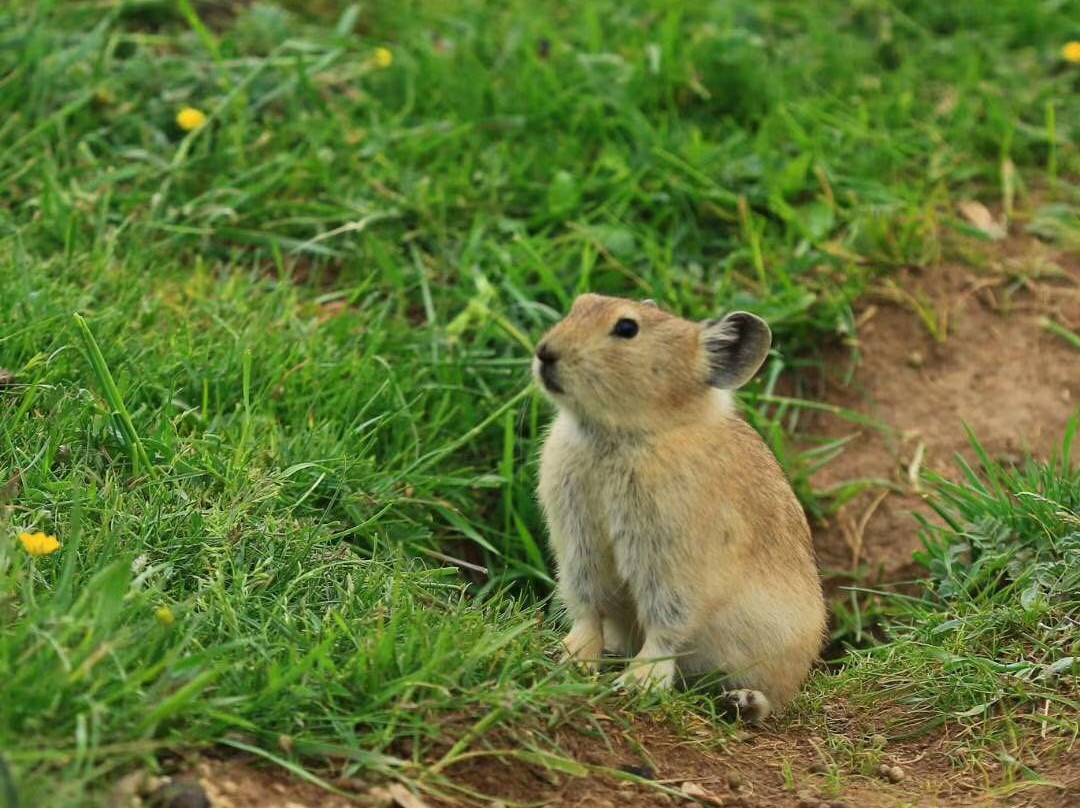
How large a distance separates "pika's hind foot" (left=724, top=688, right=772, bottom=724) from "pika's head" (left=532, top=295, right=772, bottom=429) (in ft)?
3.25

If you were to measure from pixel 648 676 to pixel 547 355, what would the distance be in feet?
3.77

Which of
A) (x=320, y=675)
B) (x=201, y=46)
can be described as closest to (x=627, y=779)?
(x=320, y=675)

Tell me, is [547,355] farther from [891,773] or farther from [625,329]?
[891,773]

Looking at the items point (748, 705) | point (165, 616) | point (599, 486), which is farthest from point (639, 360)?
point (165, 616)

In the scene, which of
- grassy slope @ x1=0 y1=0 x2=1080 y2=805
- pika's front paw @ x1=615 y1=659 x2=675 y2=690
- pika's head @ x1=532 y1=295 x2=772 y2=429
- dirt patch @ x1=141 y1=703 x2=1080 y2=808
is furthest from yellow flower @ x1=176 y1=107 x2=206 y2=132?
dirt patch @ x1=141 y1=703 x2=1080 y2=808

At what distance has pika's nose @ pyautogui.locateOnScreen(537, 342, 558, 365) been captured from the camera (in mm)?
5465

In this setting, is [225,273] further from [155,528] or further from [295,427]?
[155,528]

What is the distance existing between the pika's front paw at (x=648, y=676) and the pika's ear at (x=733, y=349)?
104cm

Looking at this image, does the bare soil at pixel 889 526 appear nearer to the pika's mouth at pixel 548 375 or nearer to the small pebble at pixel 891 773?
the small pebble at pixel 891 773

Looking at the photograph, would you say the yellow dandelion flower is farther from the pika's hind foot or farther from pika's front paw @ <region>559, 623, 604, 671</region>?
the pika's hind foot

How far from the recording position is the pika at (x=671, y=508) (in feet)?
18.0

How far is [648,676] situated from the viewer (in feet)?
17.6

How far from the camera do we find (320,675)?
4383 mm

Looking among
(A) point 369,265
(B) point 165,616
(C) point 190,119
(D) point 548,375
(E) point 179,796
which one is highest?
(D) point 548,375
